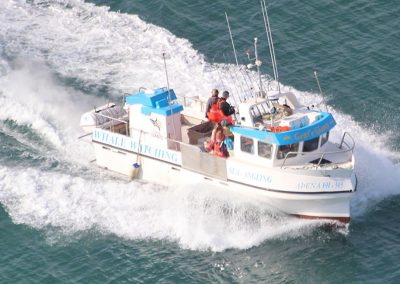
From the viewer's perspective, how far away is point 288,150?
32.6 metres

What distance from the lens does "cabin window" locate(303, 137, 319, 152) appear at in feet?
107

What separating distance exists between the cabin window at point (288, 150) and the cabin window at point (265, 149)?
314mm

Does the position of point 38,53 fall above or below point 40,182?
above

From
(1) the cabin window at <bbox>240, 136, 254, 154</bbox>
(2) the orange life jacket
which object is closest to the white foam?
(2) the orange life jacket

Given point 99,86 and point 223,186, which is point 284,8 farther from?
point 223,186

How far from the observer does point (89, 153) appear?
125 feet

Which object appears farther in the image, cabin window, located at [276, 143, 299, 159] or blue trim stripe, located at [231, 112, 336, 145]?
cabin window, located at [276, 143, 299, 159]

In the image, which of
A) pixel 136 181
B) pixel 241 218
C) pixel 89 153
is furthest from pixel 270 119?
pixel 89 153

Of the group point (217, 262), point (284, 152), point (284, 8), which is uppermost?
point (284, 8)

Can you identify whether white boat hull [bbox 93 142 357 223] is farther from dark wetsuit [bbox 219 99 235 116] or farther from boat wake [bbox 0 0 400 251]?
dark wetsuit [bbox 219 99 235 116]

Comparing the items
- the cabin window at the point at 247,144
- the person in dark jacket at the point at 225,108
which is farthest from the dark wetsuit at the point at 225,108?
the cabin window at the point at 247,144

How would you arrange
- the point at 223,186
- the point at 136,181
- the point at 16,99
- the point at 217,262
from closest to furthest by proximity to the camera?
the point at 217,262 < the point at 223,186 < the point at 136,181 < the point at 16,99

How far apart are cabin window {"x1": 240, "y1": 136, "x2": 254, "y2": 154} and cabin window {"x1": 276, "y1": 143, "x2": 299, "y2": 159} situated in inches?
40.5

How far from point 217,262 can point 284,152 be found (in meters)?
4.30
